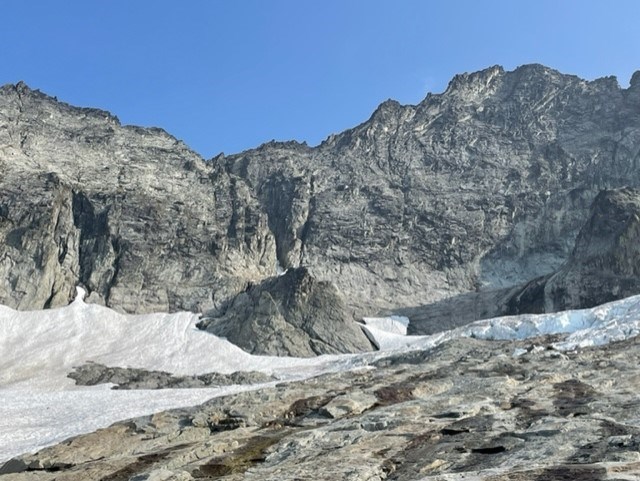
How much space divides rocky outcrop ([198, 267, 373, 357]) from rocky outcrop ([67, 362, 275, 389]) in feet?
53.7

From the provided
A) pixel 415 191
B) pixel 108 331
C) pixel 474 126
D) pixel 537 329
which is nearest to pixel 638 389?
pixel 537 329

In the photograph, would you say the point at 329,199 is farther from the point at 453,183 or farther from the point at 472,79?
the point at 472,79

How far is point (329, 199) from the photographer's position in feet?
509

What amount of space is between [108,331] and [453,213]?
269 feet

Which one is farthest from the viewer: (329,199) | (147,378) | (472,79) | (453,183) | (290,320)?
(472,79)

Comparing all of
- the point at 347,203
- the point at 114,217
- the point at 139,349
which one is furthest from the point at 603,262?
the point at 114,217

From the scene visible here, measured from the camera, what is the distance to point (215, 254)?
130750 millimetres

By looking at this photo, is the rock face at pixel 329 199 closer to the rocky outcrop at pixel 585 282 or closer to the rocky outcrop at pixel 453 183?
the rocky outcrop at pixel 453 183

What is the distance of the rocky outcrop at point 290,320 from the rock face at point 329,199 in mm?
11966

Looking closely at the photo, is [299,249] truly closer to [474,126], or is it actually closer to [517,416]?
[474,126]

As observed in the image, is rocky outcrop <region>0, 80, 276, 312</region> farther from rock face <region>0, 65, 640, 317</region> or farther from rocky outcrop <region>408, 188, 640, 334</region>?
rocky outcrop <region>408, 188, 640, 334</region>

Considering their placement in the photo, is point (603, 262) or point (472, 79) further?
point (472, 79)

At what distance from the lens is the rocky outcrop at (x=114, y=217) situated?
118188 millimetres

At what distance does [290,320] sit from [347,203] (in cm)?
5477
